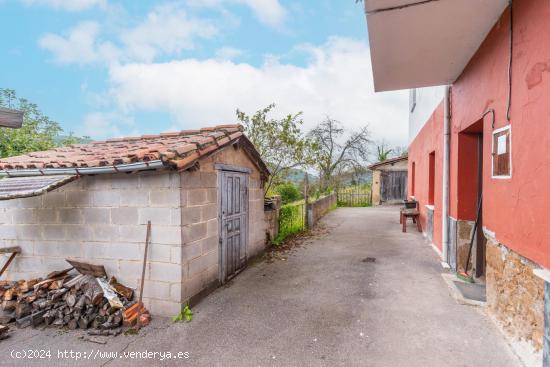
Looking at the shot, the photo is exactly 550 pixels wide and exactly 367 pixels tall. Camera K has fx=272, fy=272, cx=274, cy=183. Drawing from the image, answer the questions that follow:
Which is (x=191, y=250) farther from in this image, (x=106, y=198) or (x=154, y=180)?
(x=106, y=198)

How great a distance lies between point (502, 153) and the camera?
3.31 m

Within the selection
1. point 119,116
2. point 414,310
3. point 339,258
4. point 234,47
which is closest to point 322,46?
point 234,47

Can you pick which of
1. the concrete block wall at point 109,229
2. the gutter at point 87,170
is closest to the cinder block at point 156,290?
the concrete block wall at point 109,229

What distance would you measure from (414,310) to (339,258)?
2665mm

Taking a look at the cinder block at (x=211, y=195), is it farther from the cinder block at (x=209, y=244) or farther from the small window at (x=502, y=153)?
the small window at (x=502, y=153)

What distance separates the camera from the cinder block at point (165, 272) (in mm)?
3787

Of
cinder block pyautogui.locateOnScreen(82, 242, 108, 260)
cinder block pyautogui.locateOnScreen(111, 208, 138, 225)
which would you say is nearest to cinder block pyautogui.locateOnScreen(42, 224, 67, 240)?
cinder block pyautogui.locateOnScreen(82, 242, 108, 260)

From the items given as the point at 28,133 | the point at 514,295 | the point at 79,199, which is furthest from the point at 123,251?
the point at 28,133

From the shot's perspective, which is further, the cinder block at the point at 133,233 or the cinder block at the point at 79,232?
the cinder block at the point at 79,232

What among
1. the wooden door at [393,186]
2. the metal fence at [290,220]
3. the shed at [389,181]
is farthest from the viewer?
the wooden door at [393,186]

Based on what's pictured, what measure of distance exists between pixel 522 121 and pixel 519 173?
54 centimetres

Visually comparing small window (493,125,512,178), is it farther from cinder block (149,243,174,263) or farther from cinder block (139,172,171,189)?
cinder block (149,243,174,263)

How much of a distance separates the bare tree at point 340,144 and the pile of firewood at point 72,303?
18.5 metres

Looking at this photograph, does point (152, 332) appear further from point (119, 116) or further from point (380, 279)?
point (119, 116)
